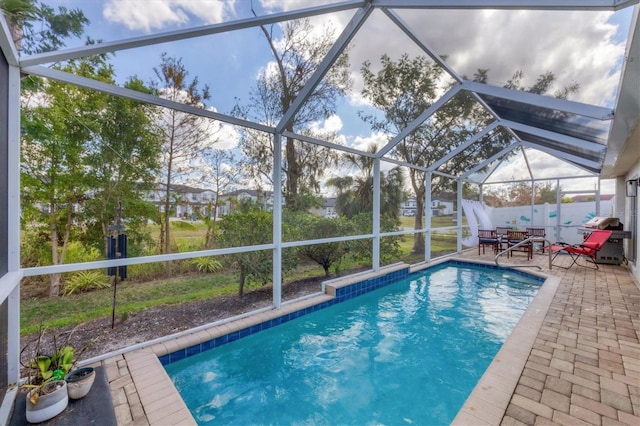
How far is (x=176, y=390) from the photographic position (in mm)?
2652

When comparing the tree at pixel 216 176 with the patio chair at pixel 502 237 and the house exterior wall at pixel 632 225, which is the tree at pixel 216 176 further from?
the patio chair at pixel 502 237

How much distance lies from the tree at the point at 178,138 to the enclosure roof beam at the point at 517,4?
2704 millimetres

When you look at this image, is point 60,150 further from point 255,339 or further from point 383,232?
point 383,232

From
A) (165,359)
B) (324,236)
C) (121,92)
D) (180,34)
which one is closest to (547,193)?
(324,236)

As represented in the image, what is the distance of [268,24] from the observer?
317 cm

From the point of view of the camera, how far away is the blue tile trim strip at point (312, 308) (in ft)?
11.8

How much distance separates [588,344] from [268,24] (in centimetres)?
519

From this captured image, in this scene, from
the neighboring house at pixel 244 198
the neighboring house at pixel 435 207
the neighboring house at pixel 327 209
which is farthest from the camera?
the neighboring house at pixel 435 207

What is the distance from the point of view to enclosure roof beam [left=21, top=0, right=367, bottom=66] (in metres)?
2.54

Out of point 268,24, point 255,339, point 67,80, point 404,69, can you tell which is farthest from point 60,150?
point 404,69

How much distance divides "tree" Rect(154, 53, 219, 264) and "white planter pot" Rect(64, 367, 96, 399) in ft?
6.65

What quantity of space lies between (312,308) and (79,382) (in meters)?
3.38

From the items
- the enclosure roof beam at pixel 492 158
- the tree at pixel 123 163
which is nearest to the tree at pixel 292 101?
the tree at pixel 123 163

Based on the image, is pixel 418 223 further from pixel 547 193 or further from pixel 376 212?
pixel 547 193
